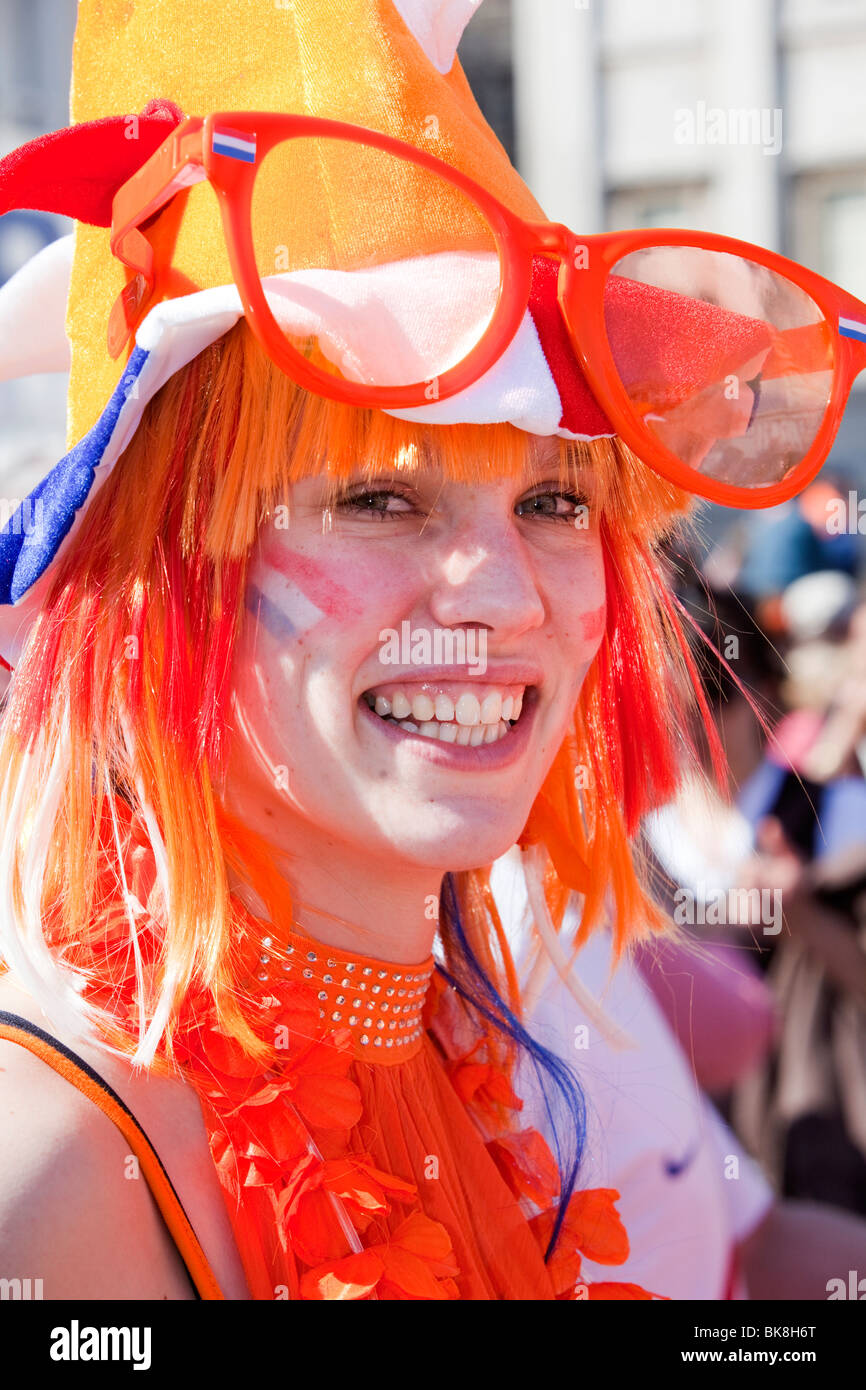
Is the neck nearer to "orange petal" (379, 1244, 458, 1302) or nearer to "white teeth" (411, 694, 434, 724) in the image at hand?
"white teeth" (411, 694, 434, 724)

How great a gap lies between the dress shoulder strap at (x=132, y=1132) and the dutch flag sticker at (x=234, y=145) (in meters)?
0.73

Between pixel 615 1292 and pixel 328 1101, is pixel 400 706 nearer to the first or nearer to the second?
pixel 328 1101

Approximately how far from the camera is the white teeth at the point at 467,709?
126cm

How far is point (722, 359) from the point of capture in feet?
4.62

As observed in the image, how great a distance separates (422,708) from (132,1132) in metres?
0.45

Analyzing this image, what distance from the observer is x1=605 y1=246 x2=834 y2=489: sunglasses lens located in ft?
4.33

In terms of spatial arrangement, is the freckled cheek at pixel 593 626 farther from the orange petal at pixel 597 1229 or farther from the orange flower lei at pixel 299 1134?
the orange petal at pixel 597 1229

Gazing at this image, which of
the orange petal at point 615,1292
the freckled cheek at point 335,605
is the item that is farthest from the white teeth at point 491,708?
the orange petal at point 615,1292

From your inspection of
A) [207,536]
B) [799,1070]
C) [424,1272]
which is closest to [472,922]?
[424,1272]

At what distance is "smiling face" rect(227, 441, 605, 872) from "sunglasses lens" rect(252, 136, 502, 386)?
117 millimetres

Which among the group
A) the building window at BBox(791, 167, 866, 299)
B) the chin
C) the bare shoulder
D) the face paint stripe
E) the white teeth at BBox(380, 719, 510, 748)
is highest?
the building window at BBox(791, 167, 866, 299)

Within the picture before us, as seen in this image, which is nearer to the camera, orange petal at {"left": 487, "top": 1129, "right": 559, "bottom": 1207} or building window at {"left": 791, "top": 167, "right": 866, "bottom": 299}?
orange petal at {"left": 487, "top": 1129, "right": 559, "bottom": 1207}

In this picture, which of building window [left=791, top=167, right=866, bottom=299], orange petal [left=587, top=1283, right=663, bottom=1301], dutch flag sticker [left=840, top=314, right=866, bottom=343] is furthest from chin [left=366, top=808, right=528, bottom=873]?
building window [left=791, top=167, right=866, bottom=299]

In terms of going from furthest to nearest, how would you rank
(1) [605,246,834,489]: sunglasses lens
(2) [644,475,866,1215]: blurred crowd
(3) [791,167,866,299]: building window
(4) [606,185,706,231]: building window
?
(4) [606,185,706,231]: building window → (3) [791,167,866,299]: building window → (2) [644,475,866,1215]: blurred crowd → (1) [605,246,834,489]: sunglasses lens
